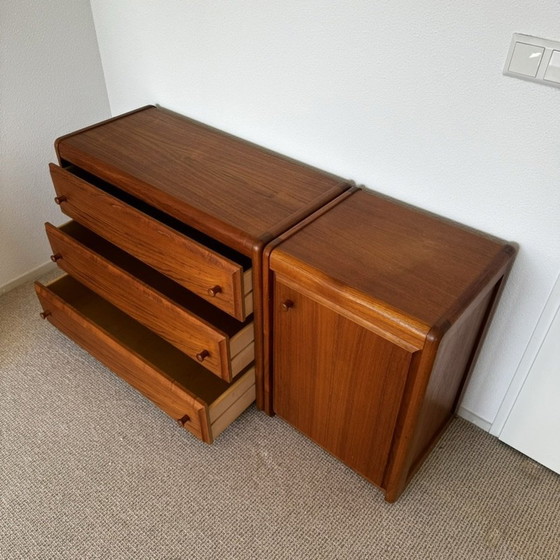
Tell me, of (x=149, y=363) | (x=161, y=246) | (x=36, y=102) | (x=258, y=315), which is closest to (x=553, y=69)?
(x=258, y=315)

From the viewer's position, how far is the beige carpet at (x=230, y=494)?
3.91 ft

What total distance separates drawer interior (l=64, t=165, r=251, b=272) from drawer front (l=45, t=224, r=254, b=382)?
16 cm

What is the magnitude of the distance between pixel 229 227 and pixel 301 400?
0.46 m

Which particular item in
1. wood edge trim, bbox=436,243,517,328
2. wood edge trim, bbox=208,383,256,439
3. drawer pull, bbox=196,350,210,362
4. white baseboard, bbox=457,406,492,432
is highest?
A: wood edge trim, bbox=436,243,517,328

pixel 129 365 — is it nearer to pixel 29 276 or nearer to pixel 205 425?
pixel 205 425

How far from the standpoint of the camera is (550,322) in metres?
1.14

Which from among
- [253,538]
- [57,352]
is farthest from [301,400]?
[57,352]

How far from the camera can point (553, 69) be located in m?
0.90

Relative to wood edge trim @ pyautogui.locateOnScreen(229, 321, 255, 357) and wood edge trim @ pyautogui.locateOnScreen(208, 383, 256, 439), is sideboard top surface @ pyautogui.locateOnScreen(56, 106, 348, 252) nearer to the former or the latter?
wood edge trim @ pyautogui.locateOnScreen(229, 321, 255, 357)

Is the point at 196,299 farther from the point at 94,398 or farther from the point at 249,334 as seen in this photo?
the point at 94,398

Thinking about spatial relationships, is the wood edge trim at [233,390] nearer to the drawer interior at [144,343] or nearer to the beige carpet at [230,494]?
the drawer interior at [144,343]

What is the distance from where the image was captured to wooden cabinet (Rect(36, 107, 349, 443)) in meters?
1.17

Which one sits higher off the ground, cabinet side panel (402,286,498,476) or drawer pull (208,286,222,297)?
drawer pull (208,286,222,297)

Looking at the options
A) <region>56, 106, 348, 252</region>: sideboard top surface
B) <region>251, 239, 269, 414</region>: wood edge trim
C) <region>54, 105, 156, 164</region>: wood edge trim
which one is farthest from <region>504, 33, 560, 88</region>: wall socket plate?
<region>54, 105, 156, 164</region>: wood edge trim
